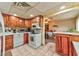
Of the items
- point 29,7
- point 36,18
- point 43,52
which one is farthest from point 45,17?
point 43,52

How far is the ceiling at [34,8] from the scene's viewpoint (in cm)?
103

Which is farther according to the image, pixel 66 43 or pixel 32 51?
pixel 66 43

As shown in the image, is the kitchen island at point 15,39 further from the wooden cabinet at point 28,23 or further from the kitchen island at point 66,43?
the kitchen island at point 66,43

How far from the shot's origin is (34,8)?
1.07 m

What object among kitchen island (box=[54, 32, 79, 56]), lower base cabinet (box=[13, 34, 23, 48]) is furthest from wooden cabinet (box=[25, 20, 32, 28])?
kitchen island (box=[54, 32, 79, 56])

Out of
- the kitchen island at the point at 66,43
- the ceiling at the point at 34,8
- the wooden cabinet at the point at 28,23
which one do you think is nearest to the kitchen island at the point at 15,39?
the wooden cabinet at the point at 28,23

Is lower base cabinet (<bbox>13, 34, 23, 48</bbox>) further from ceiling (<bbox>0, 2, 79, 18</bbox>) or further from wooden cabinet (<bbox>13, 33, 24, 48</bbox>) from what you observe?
ceiling (<bbox>0, 2, 79, 18</bbox>)

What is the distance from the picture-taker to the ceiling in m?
1.03

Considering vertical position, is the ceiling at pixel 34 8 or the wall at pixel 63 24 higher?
the ceiling at pixel 34 8

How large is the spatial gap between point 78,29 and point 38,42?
562mm

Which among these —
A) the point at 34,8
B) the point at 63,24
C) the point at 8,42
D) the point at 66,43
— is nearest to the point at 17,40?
the point at 8,42

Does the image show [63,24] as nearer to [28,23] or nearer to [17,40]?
[28,23]

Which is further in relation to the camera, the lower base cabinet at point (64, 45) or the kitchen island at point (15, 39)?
the lower base cabinet at point (64, 45)

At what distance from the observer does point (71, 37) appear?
128 cm
